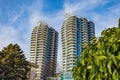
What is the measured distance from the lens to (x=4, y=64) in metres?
35.9

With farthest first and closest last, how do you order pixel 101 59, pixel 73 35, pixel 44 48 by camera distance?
1. pixel 44 48
2. pixel 73 35
3. pixel 101 59

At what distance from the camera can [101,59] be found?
14.9 ft

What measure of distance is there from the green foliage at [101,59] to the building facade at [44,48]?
13496cm

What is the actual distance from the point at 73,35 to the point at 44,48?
1948 centimetres

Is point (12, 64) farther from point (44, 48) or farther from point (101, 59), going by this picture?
point (44, 48)

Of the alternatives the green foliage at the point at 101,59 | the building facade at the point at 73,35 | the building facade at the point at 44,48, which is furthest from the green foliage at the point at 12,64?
the building facade at the point at 44,48

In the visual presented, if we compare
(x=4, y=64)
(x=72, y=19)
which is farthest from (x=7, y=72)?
(x=72, y=19)

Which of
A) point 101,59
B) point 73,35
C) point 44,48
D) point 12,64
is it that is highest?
point 73,35

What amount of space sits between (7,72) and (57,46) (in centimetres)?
12186

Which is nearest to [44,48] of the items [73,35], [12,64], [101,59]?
[73,35]

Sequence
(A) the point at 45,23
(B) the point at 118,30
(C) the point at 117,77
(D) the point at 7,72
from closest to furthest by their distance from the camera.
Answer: (C) the point at 117,77 < (B) the point at 118,30 < (D) the point at 7,72 < (A) the point at 45,23

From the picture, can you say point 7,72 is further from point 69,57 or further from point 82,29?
point 82,29

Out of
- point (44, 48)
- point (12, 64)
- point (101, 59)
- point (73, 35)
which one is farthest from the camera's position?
point (44, 48)

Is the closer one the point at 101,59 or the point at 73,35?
the point at 101,59
